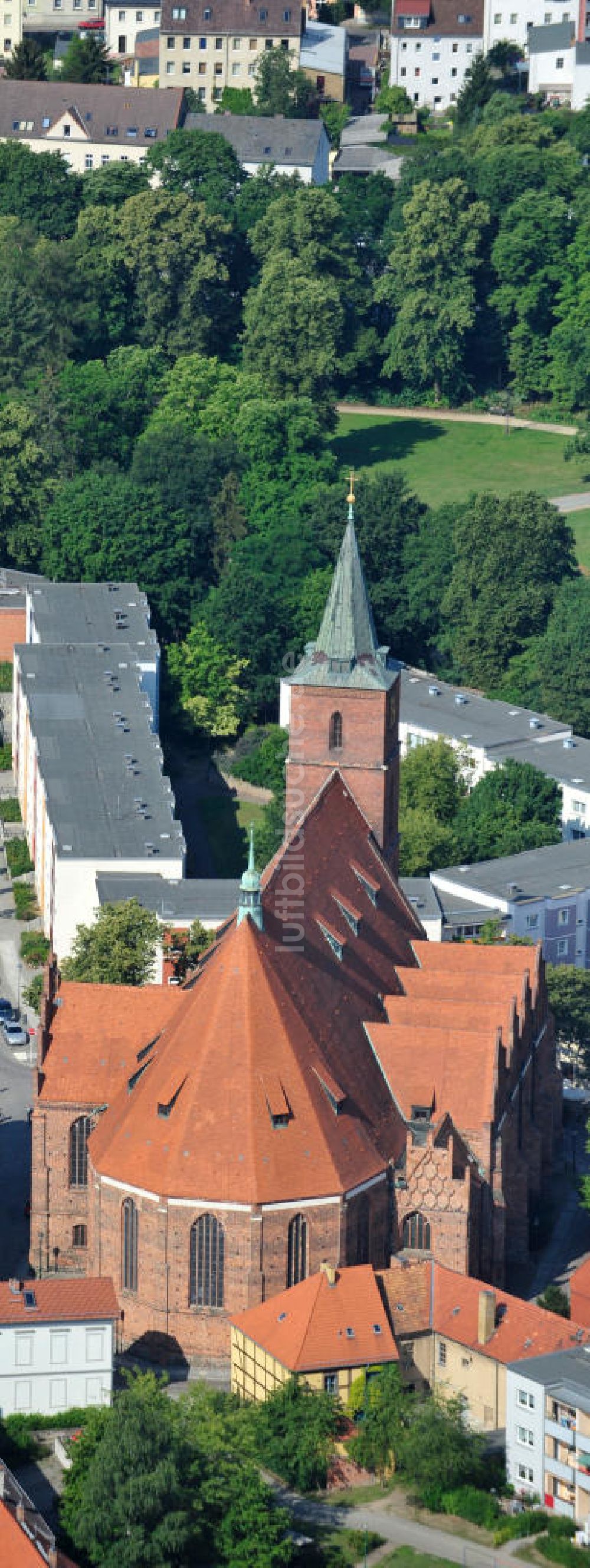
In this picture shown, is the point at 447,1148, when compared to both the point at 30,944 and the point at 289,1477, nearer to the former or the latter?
the point at 289,1477

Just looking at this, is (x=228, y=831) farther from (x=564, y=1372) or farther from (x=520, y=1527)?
(x=520, y=1527)

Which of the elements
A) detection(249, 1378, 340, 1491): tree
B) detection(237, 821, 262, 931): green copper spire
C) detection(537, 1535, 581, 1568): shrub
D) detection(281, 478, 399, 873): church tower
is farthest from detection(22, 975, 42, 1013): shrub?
detection(537, 1535, 581, 1568): shrub

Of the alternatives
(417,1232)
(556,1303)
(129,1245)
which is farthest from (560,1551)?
(129,1245)

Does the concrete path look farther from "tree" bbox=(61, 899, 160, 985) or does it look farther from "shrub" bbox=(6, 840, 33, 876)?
"shrub" bbox=(6, 840, 33, 876)

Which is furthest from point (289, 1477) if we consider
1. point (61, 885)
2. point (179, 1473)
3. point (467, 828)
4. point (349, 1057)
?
point (467, 828)

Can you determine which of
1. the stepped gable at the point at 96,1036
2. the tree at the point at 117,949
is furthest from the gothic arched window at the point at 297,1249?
the tree at the point at 117,949

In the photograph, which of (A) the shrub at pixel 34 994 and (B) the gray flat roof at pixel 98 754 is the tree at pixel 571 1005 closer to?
(B) the gray flat roof at pixel 98 754
